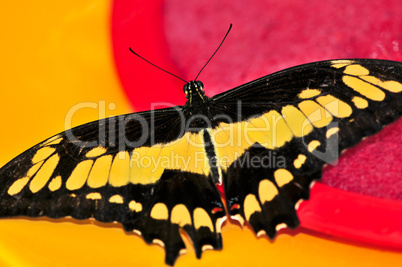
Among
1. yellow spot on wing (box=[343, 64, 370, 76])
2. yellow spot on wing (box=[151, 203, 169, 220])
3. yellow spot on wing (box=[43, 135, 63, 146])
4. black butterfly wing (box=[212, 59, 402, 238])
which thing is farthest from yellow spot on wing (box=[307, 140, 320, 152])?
yellow spot on wing (box=[43, 135, 63, 146])

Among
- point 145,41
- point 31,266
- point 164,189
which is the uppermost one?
point 145,41

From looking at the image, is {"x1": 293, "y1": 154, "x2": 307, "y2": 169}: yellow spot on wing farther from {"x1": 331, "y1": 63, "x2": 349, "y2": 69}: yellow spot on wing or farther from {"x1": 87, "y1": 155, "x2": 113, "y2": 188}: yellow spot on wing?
{"x1": 87, "y1": 155, "x2": 113, "y2": 188}: yellow spot on wing

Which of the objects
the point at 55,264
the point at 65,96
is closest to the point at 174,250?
the point at 55,264

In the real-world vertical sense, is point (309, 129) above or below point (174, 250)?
above

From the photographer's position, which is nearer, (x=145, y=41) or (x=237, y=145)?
(x=237, y=145)

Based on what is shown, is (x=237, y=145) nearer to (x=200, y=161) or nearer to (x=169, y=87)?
(x=200, y=161)

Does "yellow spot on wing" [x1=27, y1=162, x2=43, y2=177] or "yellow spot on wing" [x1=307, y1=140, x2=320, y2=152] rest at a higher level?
"yellow spot on wing" [x1=307, y1=140, x2=320, y2=152]

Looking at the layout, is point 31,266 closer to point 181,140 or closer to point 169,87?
point 181,140
